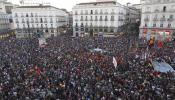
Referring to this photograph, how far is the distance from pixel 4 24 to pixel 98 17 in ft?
128

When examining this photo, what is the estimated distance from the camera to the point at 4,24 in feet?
222

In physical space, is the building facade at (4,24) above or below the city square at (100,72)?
above

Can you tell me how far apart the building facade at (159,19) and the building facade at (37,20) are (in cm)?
2972

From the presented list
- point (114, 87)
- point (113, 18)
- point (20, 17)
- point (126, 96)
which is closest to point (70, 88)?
point (114, 87)

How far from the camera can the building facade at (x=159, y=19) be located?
43719 millimetres

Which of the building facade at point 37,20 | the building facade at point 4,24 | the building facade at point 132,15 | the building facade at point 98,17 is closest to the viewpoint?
the building facade at point 98,17

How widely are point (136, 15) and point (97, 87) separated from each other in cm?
6219

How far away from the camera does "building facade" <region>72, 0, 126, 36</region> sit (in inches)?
2054

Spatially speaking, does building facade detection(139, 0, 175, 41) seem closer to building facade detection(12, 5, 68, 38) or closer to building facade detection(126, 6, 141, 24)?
building facade detection(126, 6, 141, 24)

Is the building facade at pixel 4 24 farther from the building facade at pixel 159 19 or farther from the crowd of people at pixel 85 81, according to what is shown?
the building facade at pixel 159 19

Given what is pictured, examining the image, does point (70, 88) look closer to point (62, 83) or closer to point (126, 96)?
point (62, 83)

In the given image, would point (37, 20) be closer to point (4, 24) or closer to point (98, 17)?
point (4, 24)

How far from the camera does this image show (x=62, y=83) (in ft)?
55.7

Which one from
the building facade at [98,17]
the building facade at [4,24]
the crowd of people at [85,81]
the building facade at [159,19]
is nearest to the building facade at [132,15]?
the building facade at [98,17]
